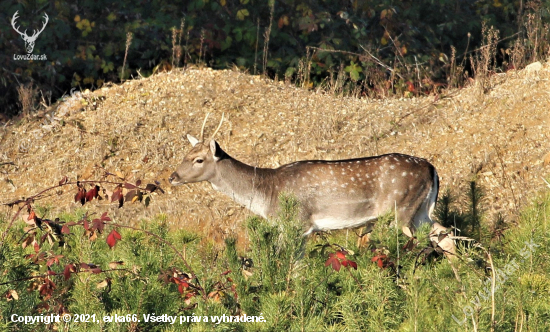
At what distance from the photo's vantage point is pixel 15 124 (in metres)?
12.9

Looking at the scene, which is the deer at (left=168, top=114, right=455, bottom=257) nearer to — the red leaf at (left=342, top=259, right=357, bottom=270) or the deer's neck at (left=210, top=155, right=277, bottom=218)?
the deer's neck at (left=210, top=155, right=277, bottom=218)

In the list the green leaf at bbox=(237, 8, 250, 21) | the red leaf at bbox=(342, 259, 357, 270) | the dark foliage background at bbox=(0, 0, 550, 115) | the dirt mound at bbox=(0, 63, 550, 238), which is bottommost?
the dirt mound at bbox=(0, 63, 550, 238)

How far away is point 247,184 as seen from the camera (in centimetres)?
877

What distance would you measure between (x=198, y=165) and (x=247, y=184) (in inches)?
21.8

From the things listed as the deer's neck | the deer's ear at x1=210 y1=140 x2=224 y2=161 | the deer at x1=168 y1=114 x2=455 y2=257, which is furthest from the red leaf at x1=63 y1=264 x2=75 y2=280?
the deer's ear at x1=210 y1=140 x2=224 y2=161

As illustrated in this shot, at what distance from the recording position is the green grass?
4.65 m

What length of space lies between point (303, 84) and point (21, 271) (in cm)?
875

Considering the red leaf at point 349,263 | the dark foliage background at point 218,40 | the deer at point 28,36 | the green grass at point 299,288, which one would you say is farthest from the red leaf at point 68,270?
the deer at point 28,36

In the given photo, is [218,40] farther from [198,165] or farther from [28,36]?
[198,165]

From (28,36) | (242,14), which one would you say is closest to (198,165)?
(242,14)

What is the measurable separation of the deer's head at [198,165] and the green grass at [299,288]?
2.67 m

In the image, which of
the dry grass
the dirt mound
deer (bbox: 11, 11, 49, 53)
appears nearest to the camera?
the dirt mound

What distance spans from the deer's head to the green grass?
2.67m

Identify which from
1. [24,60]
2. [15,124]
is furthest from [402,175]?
[24,60]
